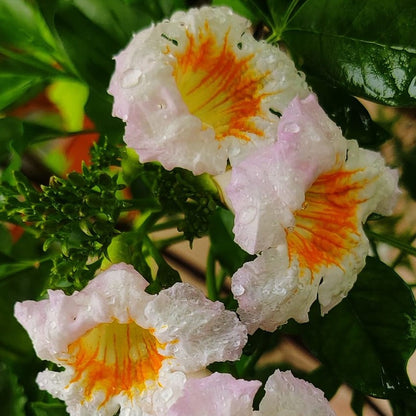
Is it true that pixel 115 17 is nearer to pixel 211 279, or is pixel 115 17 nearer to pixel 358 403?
pixel 211 279

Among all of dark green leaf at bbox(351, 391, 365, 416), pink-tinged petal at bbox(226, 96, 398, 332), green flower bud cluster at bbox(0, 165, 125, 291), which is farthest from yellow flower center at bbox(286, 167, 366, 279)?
dark green leaf at bbox(351, 391, 365, 416)

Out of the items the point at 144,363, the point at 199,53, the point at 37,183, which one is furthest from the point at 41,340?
the point at 37,183

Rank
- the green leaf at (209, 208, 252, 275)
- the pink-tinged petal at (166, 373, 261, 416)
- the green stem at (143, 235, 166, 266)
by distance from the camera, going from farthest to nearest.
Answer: the green leaf at (209, 208, 252, 275)
the green stem at (143, 235, 166, 266)
the pink-tinged petal at (166, 373, 261, 416)

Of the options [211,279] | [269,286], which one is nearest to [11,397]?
[211,279]

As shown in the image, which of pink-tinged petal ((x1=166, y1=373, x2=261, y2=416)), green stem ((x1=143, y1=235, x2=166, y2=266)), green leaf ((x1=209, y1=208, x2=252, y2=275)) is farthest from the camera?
green leaf ((x1=209, y1=208, x2=252, y2=275))

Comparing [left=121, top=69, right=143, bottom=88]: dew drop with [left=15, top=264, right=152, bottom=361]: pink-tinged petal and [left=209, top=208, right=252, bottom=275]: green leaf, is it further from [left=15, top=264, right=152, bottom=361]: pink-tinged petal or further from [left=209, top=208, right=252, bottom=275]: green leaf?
[left=209, top=208, right=252, bottom=275]: green leaf

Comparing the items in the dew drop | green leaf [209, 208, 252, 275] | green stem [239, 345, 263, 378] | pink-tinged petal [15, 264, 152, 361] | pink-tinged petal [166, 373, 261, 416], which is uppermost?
the dew drop
